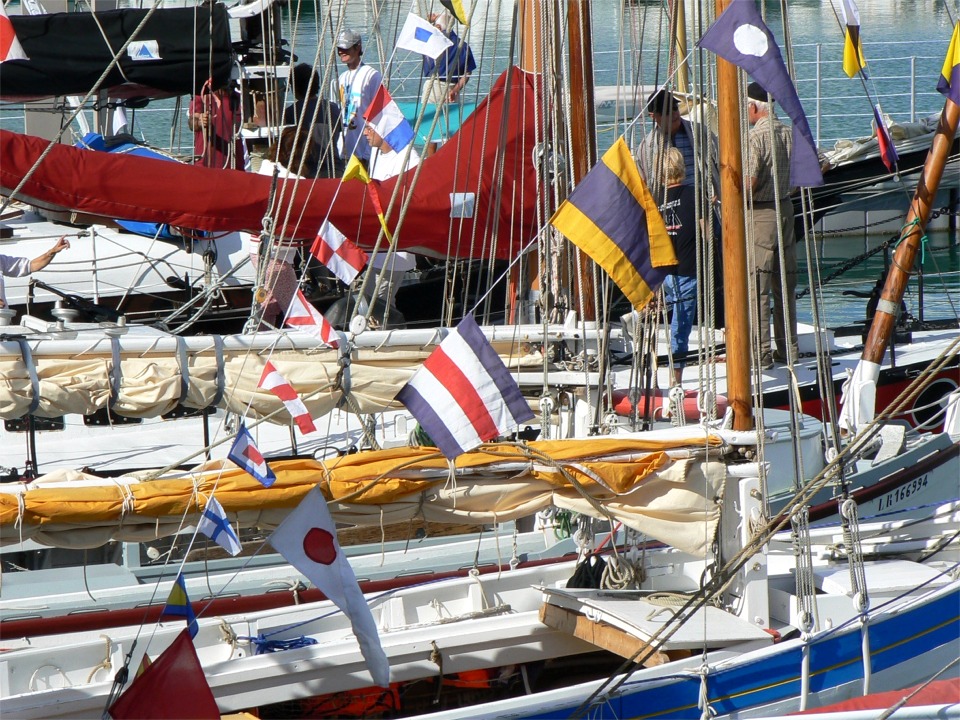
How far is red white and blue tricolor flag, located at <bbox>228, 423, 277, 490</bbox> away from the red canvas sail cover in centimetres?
313

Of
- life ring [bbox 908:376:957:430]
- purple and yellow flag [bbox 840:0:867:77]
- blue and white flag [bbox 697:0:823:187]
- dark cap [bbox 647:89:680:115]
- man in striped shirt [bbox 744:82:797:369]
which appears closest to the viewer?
blue and white flag [bbox 697:0:823:187]

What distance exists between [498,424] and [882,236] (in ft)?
55.1

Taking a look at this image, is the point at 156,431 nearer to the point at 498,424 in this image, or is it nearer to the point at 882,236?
the point at 498,424

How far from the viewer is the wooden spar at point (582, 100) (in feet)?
26.4

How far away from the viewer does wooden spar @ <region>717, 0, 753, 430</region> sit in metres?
5.95

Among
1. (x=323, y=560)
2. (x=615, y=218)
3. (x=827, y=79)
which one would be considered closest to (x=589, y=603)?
(x=323, y=560)

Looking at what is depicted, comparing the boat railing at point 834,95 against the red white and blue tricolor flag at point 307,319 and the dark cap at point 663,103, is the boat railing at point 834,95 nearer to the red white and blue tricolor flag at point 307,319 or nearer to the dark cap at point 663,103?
the dark cap at point 663,103

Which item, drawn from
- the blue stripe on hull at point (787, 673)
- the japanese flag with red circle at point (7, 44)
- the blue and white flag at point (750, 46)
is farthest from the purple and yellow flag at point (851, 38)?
the japanese flag with red circle at point (7, 44)

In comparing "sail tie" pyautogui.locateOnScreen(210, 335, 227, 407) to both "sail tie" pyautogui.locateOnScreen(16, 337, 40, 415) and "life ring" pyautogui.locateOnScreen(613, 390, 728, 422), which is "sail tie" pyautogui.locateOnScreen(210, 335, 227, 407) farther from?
"life ring" pyautogui.locateOnScreen(613, 390, 728, 422)

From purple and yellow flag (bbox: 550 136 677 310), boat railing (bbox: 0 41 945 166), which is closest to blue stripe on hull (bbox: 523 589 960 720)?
purple and yellow flag (bbox: 550 136 677 310)

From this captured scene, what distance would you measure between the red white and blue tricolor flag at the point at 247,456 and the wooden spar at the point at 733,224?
90.0 inches

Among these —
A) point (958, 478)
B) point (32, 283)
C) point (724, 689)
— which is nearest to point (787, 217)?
point (958, 478)

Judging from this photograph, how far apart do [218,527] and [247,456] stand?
321 mm

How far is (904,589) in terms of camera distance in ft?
21.7
